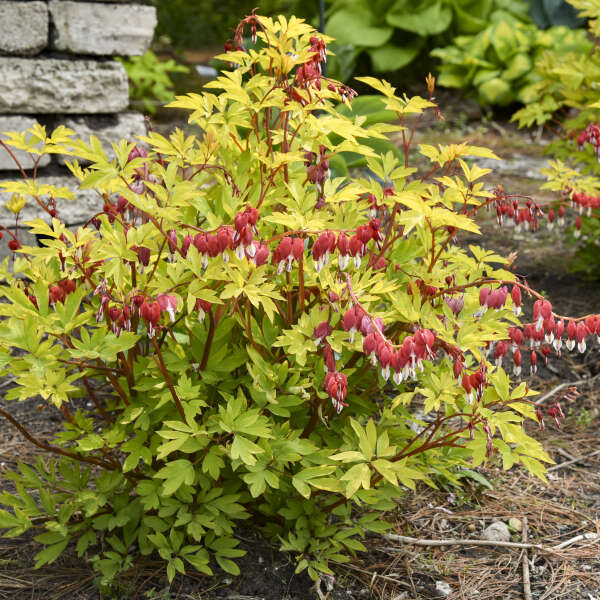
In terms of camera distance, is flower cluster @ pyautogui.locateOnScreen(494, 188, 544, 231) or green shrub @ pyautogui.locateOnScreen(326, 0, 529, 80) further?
green shrub @ pyautogui.locateOnScreen(326, 0, 529, 80)

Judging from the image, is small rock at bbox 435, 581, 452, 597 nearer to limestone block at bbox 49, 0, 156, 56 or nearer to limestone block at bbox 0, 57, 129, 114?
limestone block at bbox 0, 57, 129, 114

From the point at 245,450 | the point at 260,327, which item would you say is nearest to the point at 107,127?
the point at 260,327

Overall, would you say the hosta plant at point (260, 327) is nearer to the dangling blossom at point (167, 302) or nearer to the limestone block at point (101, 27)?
the dangling blossom at point (167, 302)

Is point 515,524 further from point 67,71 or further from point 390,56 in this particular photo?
point 390,56

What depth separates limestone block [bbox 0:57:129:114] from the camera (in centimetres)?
338

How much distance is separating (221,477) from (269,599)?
33 centimetres

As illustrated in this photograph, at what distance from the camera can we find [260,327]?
6.05ft

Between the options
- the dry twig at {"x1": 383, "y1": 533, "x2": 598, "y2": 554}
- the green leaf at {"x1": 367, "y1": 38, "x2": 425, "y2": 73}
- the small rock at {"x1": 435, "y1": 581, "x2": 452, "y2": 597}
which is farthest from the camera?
the green leaf at {"x1": 367, "y1": 38, "x2": 425, "y2": 73}

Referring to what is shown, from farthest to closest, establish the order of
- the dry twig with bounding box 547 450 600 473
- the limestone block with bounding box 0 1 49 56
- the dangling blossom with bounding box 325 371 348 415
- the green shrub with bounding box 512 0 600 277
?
the limestone block with bounding box 0 1 49 56 → the green shrub with bounding box 512 0 600 277 → the dry twig with bounding box 547 450 600 473 → the dangling blossom with bounding box 325 371 348 415

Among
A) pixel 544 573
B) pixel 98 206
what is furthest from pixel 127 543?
pixel 98 206

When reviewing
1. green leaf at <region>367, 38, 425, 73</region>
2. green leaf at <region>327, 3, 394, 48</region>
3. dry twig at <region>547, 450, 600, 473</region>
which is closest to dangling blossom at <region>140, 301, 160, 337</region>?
dry twig at <region>547, 450, 600, 473</region>

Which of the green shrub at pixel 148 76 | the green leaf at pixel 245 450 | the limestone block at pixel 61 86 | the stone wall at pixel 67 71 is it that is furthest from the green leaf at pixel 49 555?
the green shrub at pixel 148 76

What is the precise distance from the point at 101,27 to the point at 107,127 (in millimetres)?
480

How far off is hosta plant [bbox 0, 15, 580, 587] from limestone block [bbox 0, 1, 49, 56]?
1.76 m
